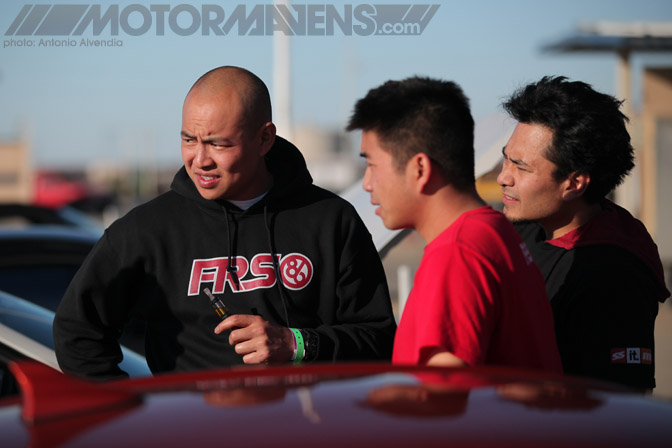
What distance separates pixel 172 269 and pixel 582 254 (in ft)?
4.28

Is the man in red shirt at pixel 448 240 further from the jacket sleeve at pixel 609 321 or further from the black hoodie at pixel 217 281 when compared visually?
the black hoodie at pixel 217 281

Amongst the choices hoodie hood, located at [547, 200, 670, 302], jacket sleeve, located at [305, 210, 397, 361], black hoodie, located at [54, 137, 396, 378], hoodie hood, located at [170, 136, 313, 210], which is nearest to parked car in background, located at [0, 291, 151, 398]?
black hoodie, located at [54, 137, 396, 378]

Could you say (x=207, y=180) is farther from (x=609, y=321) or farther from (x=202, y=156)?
(x=609, y=321)

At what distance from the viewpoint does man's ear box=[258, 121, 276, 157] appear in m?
3.00

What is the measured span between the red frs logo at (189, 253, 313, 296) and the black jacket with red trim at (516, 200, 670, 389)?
0.80 metres

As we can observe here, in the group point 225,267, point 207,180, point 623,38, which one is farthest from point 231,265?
point 623,38

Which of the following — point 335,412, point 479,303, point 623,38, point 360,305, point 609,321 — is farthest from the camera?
point 623,38

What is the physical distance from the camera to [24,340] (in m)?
3.21

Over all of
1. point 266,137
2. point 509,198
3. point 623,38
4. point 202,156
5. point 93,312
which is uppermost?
point 623,38

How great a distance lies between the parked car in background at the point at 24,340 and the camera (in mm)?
3107

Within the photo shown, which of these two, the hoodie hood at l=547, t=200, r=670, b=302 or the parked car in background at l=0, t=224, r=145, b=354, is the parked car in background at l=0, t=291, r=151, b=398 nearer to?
the parked car in background at l=0, t=224, r=145, b=354

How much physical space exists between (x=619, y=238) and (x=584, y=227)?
136mm

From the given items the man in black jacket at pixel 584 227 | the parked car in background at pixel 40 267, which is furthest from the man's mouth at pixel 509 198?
the parked car in background at pixel 40 267

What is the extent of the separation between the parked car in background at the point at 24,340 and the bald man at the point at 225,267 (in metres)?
0.34
